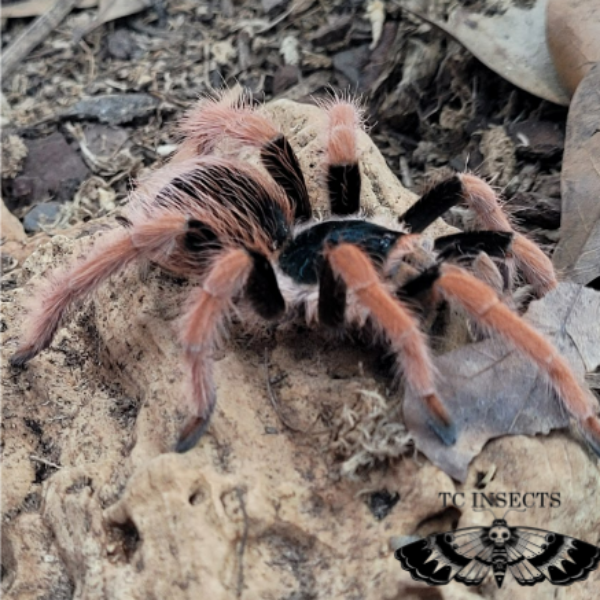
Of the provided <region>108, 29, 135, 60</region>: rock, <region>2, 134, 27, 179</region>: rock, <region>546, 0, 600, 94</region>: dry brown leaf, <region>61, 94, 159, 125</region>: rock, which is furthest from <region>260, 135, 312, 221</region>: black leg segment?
<region>108, 29, 135, 60</region>: rock

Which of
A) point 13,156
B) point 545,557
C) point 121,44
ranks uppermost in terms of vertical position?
point 121,44

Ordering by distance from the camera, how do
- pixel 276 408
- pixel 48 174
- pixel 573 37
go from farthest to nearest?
pixel 48 174
pixel 573 37
pixel 276 408

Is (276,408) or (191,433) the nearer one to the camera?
(191,433)

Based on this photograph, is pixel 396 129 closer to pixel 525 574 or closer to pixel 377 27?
pixel 377 27

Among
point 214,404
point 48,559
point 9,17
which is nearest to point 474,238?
point 214,404

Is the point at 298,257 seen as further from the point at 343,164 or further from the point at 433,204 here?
the point at 433,204

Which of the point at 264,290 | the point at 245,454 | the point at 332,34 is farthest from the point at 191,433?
the point at 332,34

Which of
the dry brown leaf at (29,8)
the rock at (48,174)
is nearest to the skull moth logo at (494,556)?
the rock at (48,174)

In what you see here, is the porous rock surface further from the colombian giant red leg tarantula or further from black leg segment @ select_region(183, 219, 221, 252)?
black leg segment @ select_region(183, 219, 221, 252)

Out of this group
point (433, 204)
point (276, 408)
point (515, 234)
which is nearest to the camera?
point (276, 408)
